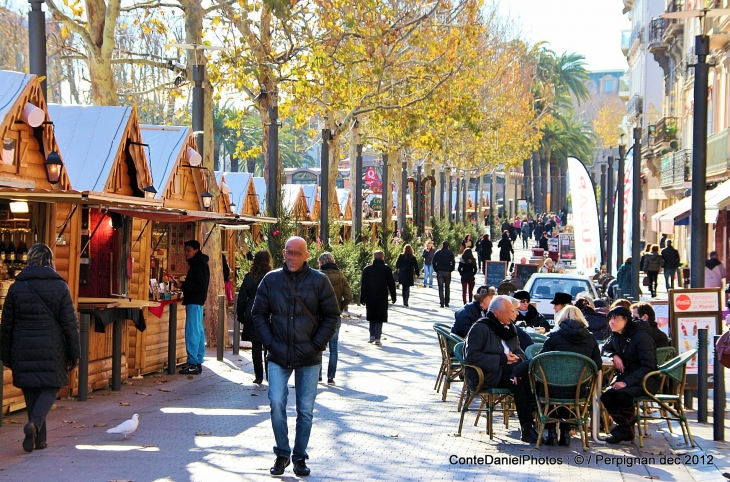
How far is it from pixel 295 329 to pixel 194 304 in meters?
7.46

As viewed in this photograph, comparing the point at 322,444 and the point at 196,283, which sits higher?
the point at 196,283

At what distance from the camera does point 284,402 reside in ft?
28.7

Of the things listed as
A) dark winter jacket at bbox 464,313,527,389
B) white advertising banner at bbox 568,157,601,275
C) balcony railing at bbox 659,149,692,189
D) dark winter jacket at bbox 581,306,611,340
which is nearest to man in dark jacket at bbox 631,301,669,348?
dark winter jacket at bbox 581,306,611,340

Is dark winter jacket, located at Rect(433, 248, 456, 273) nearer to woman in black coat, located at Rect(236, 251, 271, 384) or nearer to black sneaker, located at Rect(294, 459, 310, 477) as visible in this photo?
woman in black coat, located at Rect(236, 251, 271, 384)

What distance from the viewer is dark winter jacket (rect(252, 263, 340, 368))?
8.57 meters

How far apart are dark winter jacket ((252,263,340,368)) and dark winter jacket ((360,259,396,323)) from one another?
11054 millimetres

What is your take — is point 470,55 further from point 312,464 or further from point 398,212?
point 312,464

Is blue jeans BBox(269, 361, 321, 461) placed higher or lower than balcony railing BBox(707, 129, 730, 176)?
lower

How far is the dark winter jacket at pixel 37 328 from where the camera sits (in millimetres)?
9438

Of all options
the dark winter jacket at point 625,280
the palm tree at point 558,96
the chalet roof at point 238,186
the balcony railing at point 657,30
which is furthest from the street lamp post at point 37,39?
the palm tree at point 558,96

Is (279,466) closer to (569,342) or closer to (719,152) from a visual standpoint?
(569,342)

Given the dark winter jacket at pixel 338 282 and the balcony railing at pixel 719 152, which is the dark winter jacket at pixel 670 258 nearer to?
the balcony railing at pixel 719 152

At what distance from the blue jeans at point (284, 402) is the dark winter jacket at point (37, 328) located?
6.60 ft

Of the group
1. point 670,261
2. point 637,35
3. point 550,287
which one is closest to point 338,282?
point 550,287
